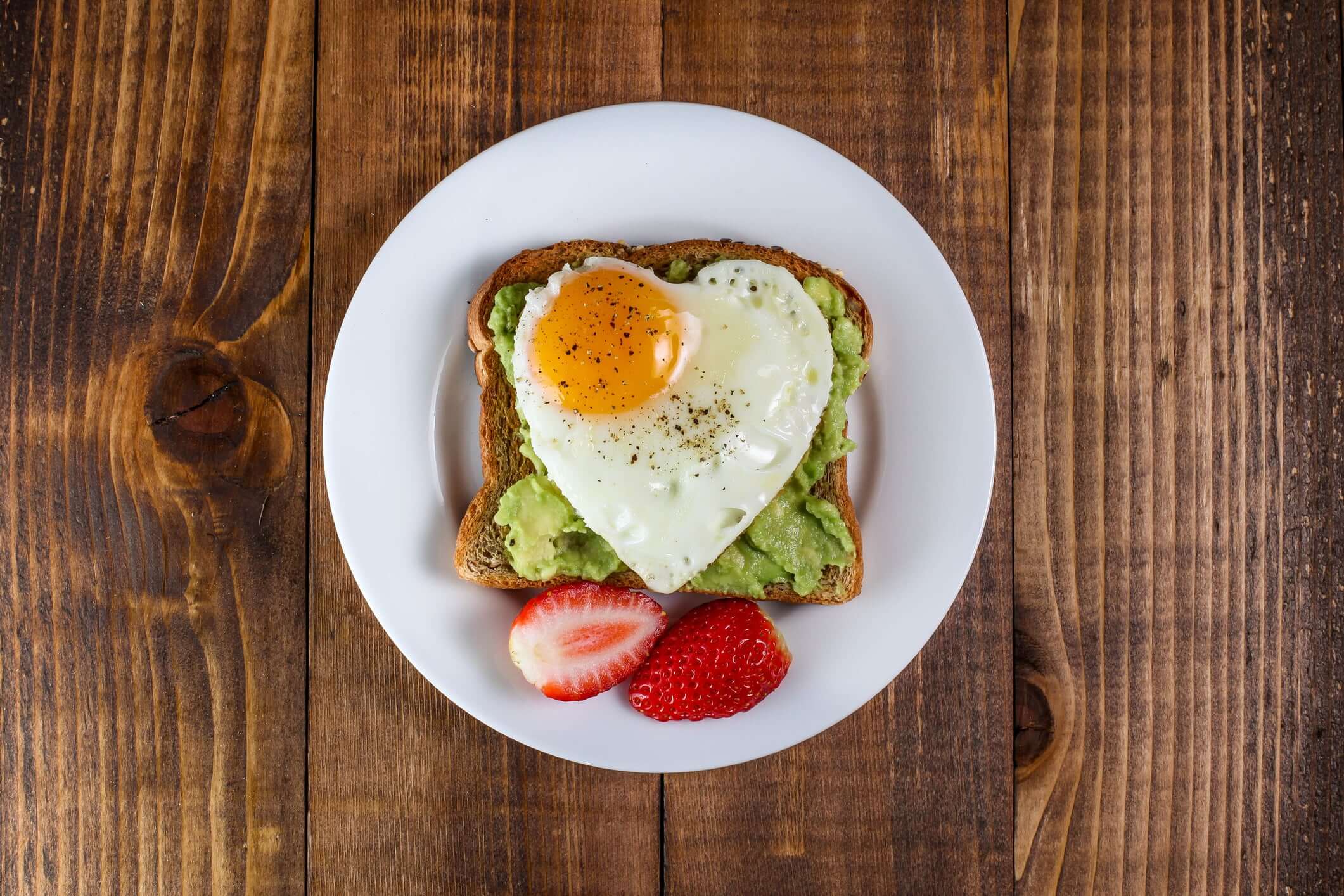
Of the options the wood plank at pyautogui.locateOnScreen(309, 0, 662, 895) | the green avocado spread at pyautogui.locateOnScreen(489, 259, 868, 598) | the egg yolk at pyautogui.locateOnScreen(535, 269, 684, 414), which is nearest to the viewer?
the egg yolk at pyautogui.locateOnScreen(535, 269, 684, 414)

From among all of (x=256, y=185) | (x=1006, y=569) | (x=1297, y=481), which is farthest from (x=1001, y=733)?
(x=256, y=185)

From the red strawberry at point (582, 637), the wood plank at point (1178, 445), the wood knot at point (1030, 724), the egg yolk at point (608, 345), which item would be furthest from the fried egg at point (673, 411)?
the wood knot at point (1030, 724)

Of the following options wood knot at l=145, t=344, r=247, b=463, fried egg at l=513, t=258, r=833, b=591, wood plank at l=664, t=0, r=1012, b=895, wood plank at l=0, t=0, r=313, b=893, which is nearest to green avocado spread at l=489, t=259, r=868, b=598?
fried egg at l=513, t=258, r=833, b=591

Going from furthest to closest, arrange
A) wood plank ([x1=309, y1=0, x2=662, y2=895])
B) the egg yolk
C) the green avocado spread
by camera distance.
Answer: wood plank ([x1=309, y1=0, x2=662, y2=895]) < the green avocado spread < the egg yolk

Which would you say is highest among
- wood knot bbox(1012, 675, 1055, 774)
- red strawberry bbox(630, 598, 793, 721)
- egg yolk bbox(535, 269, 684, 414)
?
egg yolk bbox(535, 269, 684, 414)

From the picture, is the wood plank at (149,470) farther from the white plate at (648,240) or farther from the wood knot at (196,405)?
the white plate at (648,240)

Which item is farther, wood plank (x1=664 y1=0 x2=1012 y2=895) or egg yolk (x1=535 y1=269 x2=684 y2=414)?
wood plank (x1=664 y1=0 x2=1012 y2=895)

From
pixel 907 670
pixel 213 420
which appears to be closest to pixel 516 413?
pixel 213 420

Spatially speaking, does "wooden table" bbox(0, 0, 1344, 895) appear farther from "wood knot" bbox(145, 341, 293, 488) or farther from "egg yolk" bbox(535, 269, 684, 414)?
"egg yolk" bbox(535, 269, 684, 414)
